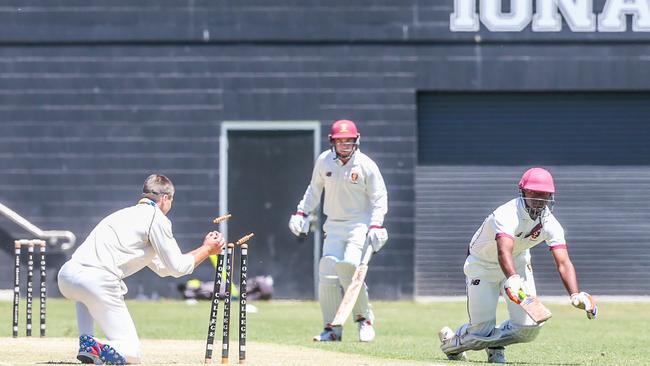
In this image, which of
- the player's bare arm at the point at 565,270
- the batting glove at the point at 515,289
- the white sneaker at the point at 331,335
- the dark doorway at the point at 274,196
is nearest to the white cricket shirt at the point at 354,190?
the white sneaker at the point at 331,335

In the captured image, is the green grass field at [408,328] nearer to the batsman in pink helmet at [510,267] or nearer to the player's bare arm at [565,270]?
the batsman in pink helmet at [510,267]

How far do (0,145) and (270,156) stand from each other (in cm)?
448

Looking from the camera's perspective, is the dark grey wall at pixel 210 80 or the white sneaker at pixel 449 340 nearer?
the white sneaker at pixel 449 340

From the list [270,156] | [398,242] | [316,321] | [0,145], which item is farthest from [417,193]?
[0,145]

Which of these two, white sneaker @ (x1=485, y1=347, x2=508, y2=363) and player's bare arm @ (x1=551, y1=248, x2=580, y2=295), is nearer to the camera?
player's bare arm @ (x1=551, y1=248, x2=580, y2=295)

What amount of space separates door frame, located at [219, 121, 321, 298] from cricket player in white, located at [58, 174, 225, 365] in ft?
38.3

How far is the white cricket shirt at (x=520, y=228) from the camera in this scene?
11.2 m

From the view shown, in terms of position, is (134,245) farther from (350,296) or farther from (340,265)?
(340,265)

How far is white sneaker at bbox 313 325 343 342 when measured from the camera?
14352 millimetres

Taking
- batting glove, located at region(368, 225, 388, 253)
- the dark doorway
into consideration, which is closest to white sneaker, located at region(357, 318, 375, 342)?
batting glove, located at region(368, 225, 388, 253)

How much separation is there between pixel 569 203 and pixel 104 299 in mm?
13435

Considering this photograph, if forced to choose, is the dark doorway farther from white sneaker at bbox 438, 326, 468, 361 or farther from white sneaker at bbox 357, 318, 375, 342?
white sneaker at bbox 438, 326, 468, 361

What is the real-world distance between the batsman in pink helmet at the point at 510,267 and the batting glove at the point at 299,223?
3130 mm

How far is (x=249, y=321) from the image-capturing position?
18406mm
